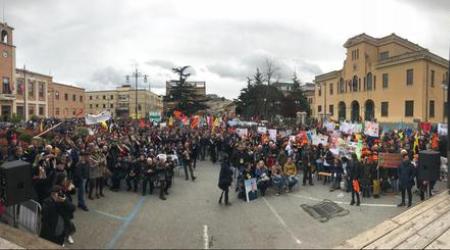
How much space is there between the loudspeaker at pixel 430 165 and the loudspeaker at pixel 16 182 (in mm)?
12127

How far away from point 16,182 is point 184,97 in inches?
1921

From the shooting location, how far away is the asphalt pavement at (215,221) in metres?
8.25

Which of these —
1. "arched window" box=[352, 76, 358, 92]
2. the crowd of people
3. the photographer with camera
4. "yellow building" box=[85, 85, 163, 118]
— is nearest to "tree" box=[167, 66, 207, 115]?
"arched window" box=[352, 76, 358, 92]

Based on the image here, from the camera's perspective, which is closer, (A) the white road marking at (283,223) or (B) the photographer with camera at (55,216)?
(B) the photographer with camera at (55,216)

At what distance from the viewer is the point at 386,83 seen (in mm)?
47188

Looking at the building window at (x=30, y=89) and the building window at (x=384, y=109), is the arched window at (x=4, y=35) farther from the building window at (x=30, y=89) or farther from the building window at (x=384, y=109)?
the building window at (x=384, y=109)

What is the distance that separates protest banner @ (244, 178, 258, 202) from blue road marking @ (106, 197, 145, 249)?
12.3ft

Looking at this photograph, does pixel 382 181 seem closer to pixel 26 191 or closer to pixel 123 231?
pixel 123 231

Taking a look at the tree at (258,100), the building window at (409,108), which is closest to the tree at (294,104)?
the tree at (258,100)

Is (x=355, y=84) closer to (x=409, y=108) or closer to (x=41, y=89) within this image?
(x=409, y=108)

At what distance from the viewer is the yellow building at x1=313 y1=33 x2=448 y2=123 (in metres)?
42.5

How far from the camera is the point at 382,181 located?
44.4ft

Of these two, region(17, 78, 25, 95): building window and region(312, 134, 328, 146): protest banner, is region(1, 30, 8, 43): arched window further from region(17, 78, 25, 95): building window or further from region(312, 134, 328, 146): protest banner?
region(312, 134, 328, 146): protest banner

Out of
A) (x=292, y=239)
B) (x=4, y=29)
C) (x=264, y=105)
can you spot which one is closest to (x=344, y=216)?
A: (x=292, y=239)
